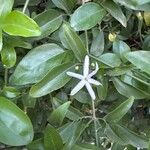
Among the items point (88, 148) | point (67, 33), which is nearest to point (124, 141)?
point (88, 148)

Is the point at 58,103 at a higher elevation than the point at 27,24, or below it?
below

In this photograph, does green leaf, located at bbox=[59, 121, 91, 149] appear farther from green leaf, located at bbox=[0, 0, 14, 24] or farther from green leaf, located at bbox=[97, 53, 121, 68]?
A: green leaf, located at bbox=[0, 0, 14, 24]

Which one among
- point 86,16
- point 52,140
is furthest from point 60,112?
point 86,16

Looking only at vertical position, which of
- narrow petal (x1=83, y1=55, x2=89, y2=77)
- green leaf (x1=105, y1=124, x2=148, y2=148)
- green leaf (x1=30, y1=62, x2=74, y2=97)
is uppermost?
narrow petal (x1=83, y1=55, x2=89, y2=77)

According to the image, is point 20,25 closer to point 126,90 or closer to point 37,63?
point 37,63

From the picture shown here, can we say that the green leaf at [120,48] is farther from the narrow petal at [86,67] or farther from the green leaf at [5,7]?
the green leaf at [5,7]

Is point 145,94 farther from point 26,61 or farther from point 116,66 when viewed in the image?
point 26,61

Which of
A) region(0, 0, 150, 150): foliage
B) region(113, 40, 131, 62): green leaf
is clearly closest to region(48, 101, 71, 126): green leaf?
region(0, 0, 150, 150): foliage
